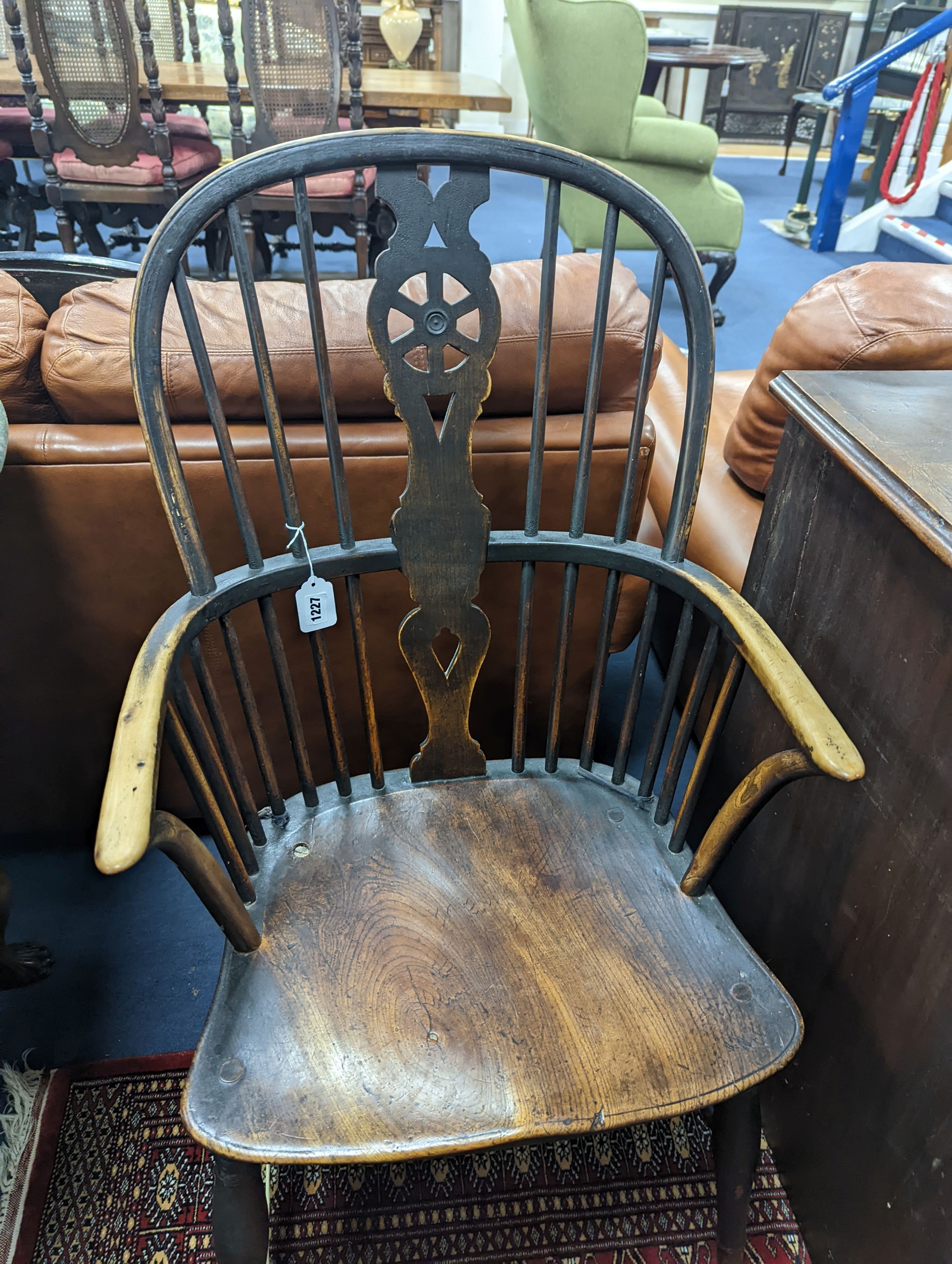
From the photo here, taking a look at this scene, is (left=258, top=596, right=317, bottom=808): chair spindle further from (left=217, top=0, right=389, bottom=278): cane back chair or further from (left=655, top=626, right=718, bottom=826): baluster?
(left=217, top=0, right=389, bottom=278): cane back chair

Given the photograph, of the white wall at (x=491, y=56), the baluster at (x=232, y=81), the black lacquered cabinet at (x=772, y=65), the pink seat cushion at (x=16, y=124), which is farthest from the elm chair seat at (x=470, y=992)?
the black lacquered cabinet at (x=772, y=65)

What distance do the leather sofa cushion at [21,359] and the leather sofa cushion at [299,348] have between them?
3cm

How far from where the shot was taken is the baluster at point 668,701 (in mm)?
847

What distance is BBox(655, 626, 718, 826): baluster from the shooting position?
817 millimetres

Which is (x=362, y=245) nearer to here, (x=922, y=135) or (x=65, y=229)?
(x=65, y=229)

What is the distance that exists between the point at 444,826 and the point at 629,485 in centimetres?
42

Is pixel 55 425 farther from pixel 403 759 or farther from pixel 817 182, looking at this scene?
pixel 817 182

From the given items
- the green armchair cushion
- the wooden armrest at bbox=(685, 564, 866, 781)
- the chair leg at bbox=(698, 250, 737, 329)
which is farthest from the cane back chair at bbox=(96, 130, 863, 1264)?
the chair leg at bbox=(698, 250, 737, 329)

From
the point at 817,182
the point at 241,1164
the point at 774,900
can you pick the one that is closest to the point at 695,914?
the point at 774,900

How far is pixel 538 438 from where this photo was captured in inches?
33.2

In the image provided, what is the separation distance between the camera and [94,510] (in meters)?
1.04

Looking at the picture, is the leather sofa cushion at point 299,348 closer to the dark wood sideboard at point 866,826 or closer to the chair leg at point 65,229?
the dark wood sideboard at point 866,826

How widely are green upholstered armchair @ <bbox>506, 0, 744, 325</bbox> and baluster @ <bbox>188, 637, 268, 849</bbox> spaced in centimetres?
253

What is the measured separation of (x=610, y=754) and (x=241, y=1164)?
989 millimetres
